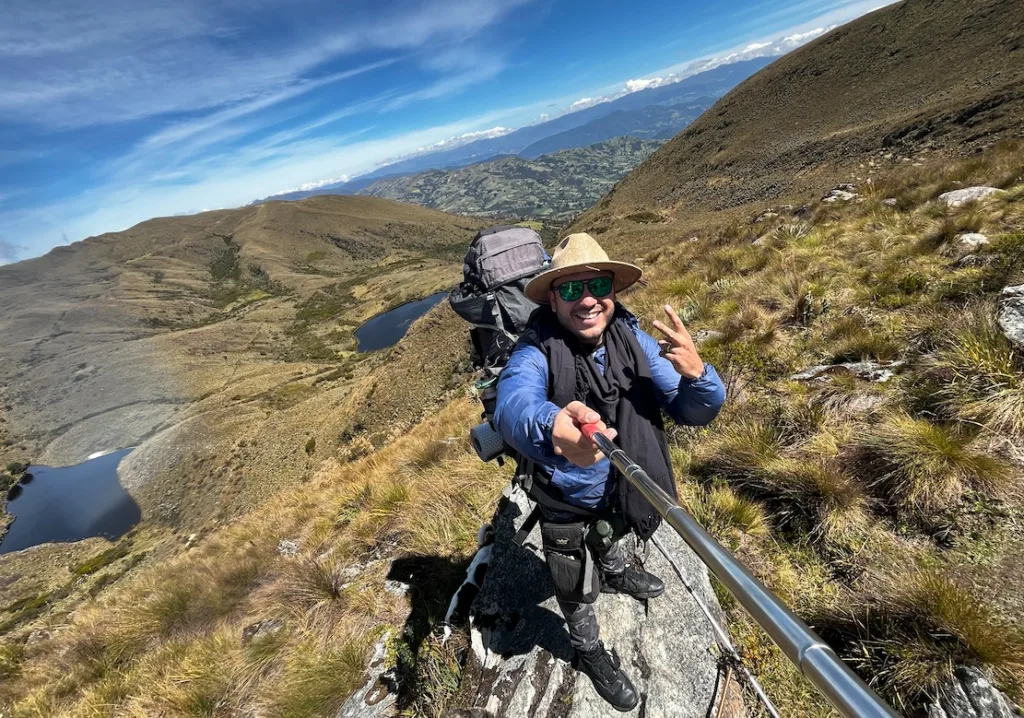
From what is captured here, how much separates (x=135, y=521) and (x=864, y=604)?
255 feet

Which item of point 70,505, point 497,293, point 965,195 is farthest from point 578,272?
point 70,505

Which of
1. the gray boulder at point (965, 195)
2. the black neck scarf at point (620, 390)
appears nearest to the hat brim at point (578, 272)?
the black neck scarf at point (620, 390)

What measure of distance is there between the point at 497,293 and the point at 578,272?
1842 mm

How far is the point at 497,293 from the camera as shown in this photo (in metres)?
4.48

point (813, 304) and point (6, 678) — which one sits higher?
point (813, 304)

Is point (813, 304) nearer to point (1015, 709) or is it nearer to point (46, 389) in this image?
point (1015, 709)

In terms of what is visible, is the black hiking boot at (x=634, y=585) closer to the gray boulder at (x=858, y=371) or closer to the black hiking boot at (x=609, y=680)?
the black hiking boot at (x=609, y=680)

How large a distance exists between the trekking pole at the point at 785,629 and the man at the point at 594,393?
39.7 inches

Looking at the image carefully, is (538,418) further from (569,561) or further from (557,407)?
(569,561)

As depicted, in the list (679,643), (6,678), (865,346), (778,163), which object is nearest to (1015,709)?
(679,643)

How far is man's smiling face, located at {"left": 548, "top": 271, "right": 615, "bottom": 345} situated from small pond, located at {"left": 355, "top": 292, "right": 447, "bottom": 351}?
100098 millimetres

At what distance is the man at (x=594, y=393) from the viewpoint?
2537 mm

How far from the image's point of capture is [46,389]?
375 ft

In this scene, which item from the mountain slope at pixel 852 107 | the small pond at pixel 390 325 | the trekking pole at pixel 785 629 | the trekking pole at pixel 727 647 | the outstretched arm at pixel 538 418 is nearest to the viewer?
the trekking pole at pixel 785 629
